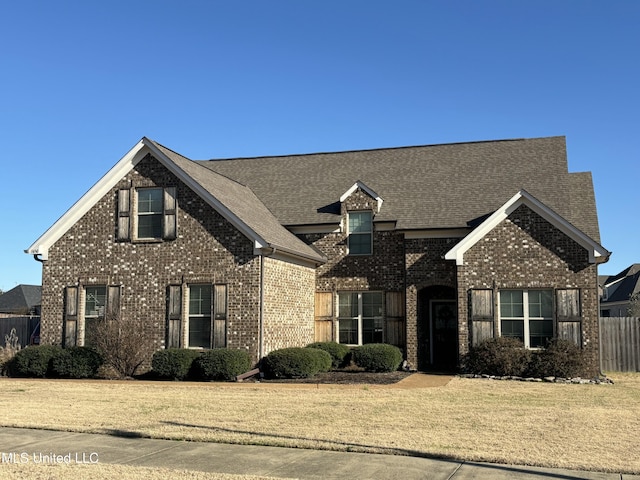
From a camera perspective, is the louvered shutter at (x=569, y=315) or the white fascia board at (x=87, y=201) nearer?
the louvered shutter at (x=569, y=315)

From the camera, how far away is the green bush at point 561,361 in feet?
66.5

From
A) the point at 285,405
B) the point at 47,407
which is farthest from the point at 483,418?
the point at 47,407

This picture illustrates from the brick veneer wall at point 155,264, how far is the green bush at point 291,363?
0.69m

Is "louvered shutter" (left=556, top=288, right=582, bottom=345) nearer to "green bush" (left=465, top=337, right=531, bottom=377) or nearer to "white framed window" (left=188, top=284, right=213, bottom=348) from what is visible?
"green bush" (left=465, top=337, right=531, bottom=377)

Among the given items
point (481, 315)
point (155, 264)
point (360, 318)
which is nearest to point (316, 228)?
point (360, 318)

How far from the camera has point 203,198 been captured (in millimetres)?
21562

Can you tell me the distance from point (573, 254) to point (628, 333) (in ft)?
16.2

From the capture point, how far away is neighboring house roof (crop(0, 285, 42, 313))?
6611 centimetres

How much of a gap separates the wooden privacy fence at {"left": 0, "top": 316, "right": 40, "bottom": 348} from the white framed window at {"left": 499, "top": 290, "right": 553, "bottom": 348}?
2077 cm

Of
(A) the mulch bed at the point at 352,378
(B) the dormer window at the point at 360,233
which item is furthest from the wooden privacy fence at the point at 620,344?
(B) the dormer window at the point at 360,233

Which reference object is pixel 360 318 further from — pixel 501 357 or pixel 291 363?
pixel 501 357

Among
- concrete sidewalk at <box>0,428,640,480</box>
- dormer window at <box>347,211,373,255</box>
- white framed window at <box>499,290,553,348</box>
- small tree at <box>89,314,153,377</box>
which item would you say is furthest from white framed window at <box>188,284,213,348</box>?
concrete sidewalk at <box>0,428,640,480</box>

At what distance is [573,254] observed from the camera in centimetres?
2106

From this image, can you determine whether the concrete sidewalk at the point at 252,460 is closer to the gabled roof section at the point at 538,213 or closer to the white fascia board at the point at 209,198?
the white fascia board at the point at 209,198
